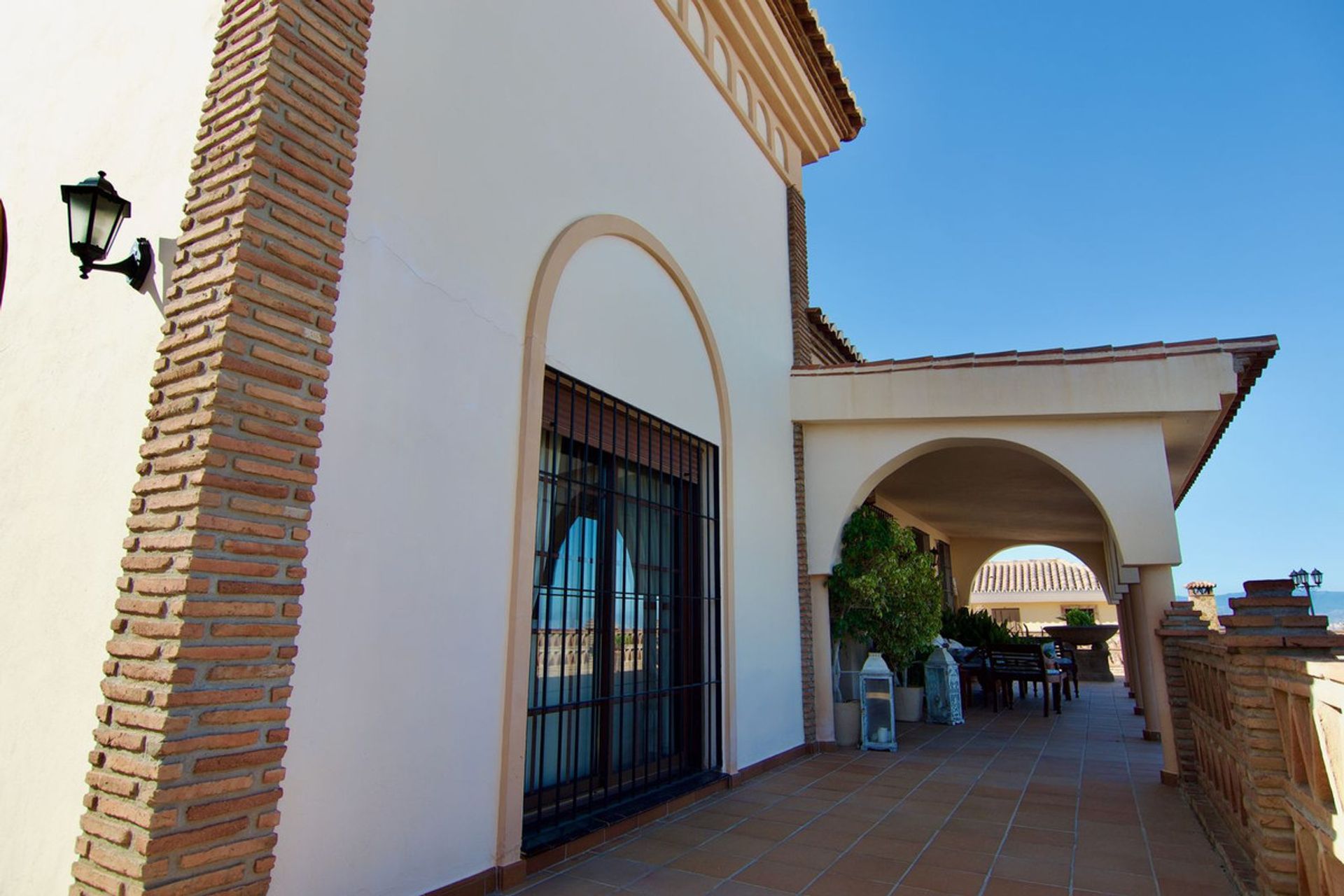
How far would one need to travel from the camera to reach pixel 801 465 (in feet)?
23.9

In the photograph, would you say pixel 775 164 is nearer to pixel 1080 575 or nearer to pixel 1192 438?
pixel 1192 438

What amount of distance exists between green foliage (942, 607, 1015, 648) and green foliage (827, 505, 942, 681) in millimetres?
3692

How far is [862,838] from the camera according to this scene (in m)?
4.17

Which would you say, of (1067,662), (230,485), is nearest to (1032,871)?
(230,485)

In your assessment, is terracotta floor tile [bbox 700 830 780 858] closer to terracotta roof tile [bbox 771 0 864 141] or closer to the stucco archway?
the stucco archway

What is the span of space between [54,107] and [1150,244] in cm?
1390

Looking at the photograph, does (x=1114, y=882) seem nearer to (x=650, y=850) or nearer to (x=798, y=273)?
(x=650, y=850)

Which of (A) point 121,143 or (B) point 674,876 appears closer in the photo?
(A) point 121,143

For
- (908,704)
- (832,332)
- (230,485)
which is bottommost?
(908,704)

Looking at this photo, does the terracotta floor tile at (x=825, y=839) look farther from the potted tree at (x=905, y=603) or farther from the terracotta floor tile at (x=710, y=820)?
the potted tree at (x=905, y=603)

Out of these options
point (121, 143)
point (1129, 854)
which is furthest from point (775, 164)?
point (1129, 854)

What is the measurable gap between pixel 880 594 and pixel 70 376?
239 inches

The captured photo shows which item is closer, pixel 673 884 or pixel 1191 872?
pixel 673 884

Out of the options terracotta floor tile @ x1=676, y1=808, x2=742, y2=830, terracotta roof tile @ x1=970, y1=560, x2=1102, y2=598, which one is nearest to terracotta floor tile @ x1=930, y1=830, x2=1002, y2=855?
terracotta floor tile @ x1=676, y1=808, x2=742, y2=830
